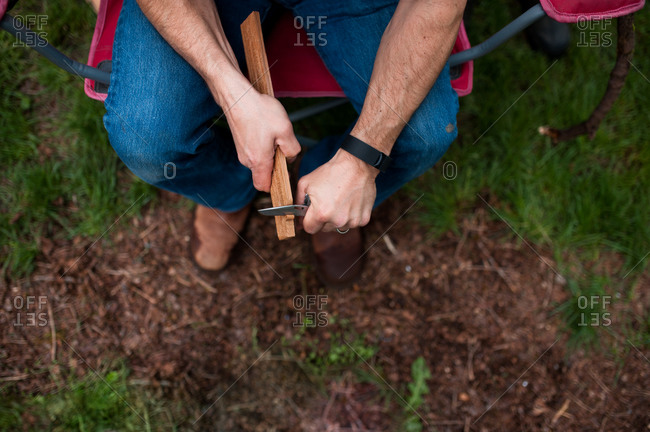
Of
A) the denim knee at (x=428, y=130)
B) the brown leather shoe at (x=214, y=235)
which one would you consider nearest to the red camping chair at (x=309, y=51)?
the denim knee at (x=428, y=130)

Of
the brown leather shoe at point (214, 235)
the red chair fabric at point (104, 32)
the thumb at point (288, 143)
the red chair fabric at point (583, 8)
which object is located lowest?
the brown leather shoe at point (214, 235)

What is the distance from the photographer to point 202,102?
1599 mm

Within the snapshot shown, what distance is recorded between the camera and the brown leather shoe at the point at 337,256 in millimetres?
2148

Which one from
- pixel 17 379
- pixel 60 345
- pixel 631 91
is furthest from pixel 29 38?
pixel 631 91

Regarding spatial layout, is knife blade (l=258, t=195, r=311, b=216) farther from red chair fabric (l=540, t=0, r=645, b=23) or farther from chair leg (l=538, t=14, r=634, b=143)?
chair leg (l=538, t=14, r=634, b=143)

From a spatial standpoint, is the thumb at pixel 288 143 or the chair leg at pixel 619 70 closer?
the thumb at pixel 288 143

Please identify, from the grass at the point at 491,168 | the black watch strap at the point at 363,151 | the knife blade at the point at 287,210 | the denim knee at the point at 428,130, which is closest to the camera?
the knife blade at the point at 287,210

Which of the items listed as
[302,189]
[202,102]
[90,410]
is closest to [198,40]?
[202,102]

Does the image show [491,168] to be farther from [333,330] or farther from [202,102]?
[202,102]

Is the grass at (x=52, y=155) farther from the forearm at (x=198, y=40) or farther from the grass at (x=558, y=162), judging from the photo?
the grass at (x=558, y=162)

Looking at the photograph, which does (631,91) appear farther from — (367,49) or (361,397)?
(361,397)

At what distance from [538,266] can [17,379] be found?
254cm

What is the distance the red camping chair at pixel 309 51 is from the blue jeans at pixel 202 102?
82mm

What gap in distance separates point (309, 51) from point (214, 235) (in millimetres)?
936
